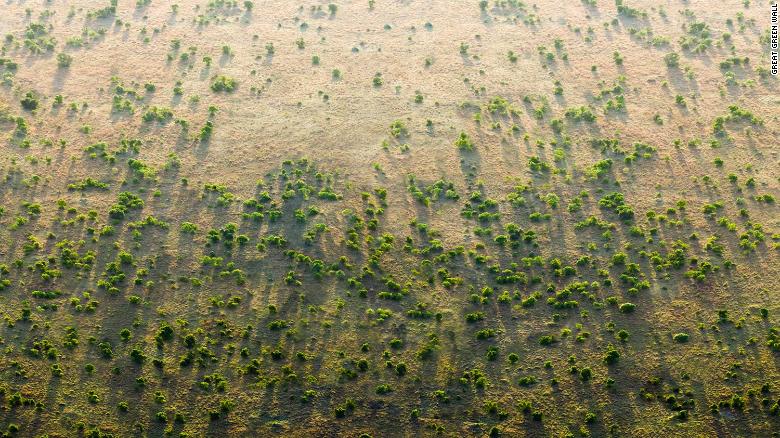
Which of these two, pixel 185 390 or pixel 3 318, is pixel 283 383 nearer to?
pixel 185 390

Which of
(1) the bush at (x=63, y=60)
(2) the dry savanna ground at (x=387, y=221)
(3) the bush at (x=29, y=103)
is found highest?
(1) the bush at (x=63, y=60)

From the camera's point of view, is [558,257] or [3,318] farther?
[558,257]

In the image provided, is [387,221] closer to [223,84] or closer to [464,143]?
[464,143]

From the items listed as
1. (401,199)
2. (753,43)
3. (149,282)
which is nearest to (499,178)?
(401,199)

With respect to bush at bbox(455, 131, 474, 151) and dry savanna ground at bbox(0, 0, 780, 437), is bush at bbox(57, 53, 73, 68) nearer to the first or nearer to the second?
dry savanna ground at bbox(0, 0, 780, 437)

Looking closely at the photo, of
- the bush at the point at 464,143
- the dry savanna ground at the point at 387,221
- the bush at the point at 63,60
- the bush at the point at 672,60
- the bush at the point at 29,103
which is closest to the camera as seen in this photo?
the dry savanna ground at the point at 387,221

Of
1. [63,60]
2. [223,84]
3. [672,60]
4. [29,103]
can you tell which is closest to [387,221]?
[223,84]

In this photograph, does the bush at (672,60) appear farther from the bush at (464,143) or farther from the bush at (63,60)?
the bush at (63,60)

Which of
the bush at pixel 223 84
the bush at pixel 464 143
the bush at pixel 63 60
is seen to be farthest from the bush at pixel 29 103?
the bush at pixel 464 143
